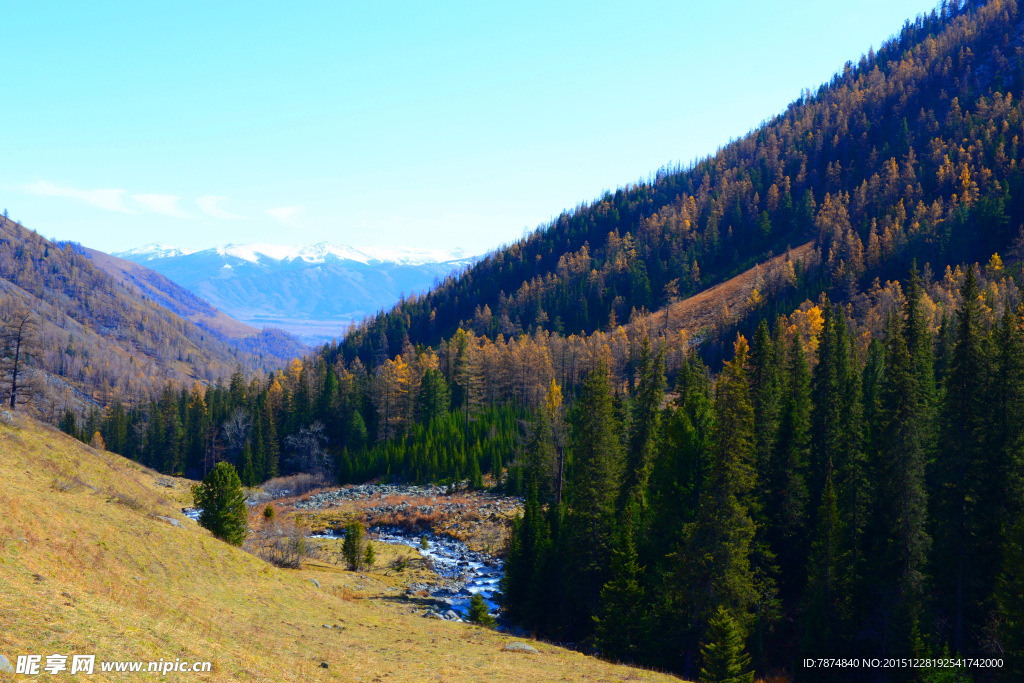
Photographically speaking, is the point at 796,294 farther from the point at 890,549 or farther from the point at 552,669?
the point at 552,669

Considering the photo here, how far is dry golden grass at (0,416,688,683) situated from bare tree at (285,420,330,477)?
3032 inches

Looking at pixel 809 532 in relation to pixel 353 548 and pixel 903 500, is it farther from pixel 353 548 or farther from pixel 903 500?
pixel 353 548

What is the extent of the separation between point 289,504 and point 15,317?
47629 mm

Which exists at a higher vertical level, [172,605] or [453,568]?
[172,605]

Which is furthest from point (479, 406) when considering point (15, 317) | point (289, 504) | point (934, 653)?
point (934, 653)

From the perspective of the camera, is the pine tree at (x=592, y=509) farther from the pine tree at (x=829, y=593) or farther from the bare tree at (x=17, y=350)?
the bare tree at (x=17, y=350)

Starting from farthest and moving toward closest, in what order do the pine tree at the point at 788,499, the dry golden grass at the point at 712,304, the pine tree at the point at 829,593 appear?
the dry golden grass at the point at 712,304 < the pine tree at the point at 788,499 < the pine tree at the point at 829,593

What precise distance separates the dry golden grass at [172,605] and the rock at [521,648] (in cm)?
53

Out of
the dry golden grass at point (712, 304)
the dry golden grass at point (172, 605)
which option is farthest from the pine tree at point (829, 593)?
the dry golden grass at point (712, 304)

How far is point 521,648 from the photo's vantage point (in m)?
27.1

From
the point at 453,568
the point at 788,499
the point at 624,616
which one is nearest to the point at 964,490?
the point at 788,499

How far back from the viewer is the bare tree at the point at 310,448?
11225 cm

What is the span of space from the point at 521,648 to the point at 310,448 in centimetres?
10017

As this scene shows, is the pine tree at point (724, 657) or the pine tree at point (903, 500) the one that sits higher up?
the pine tree at point (903, 500)
